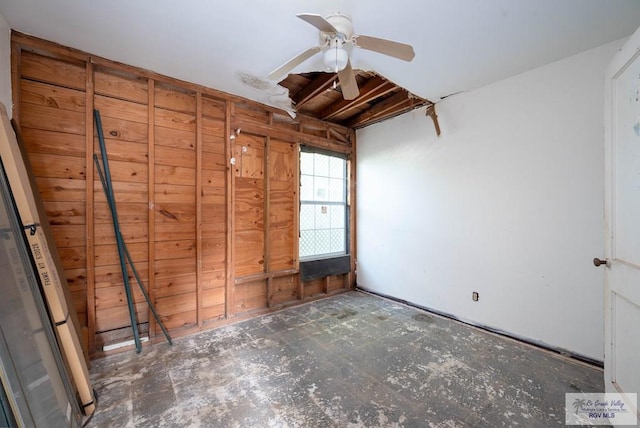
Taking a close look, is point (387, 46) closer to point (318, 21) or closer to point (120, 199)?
point (318, 21)

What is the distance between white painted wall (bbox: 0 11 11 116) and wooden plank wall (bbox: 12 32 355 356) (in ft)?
0.19

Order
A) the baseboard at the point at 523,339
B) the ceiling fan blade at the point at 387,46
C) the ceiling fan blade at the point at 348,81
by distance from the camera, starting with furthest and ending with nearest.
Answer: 1. the baseboard at the point at 523,339
2. the ceiling fan blade at the point at 348,81
3. the ceiling fan blade at the point at 387,46

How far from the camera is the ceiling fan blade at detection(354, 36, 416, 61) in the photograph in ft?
5.01

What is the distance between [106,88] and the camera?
88.7 inches

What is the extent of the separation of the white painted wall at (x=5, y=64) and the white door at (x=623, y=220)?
3858mm

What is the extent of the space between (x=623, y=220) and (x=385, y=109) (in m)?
2.60

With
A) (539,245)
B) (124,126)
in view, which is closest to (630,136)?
(539,245)

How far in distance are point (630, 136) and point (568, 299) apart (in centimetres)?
153

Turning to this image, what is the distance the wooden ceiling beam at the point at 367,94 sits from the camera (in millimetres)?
2766

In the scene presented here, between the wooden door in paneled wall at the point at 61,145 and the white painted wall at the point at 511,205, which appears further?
the white painted wall at the point at 511,205

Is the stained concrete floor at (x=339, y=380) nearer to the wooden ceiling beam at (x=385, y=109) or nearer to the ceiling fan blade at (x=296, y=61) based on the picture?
the ceiling fan blade at (x=296, y=61)

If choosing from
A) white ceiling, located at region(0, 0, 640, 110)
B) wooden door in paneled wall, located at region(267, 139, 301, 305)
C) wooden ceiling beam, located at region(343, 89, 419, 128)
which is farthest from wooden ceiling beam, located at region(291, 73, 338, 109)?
wooden ceiling beam, located at region(343, 89, 419, 128)

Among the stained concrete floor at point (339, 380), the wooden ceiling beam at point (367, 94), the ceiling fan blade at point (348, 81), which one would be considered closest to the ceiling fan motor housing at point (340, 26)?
the ceiling fan blade at point (348, 81)

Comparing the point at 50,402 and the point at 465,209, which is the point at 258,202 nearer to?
the point at 50,402
